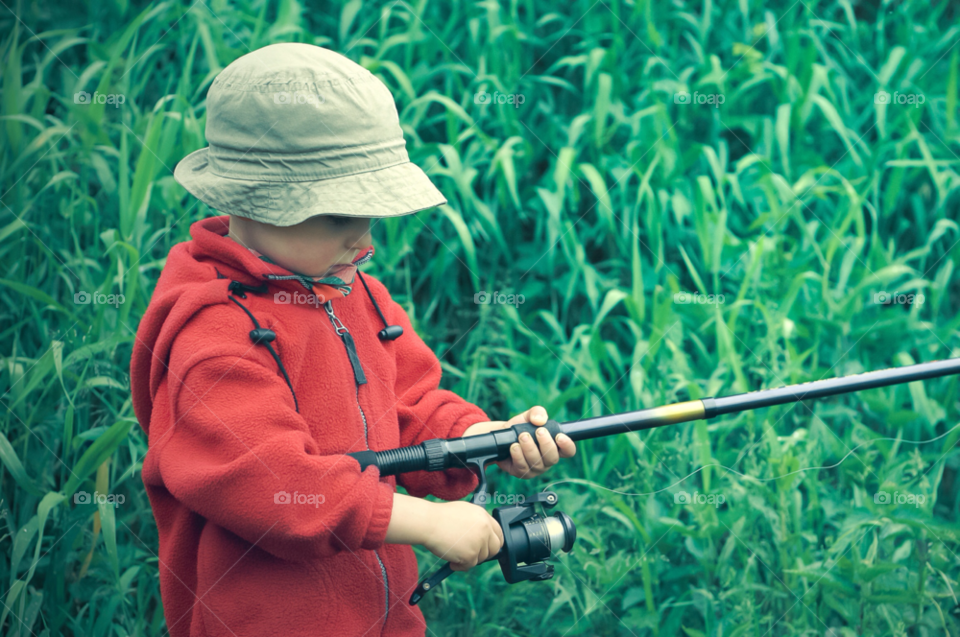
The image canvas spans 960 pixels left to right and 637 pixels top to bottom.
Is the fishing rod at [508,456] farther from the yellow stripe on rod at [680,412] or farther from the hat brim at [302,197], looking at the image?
the hat brim at [302,197]

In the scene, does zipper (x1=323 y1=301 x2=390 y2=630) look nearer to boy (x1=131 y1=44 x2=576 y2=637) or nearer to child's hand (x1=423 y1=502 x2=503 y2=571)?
boy (x1=131 y1=44 x2=576 y2=637)

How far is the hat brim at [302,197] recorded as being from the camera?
133cm

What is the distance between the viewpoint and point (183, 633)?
148cm

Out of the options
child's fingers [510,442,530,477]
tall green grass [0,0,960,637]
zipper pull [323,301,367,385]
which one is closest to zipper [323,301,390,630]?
zipper pull [323,301,367,385]

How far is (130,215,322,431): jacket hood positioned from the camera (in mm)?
1311

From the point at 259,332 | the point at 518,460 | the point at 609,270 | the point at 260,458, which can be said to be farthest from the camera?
the point at 609,270

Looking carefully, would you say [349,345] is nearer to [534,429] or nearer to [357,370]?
[357,370]

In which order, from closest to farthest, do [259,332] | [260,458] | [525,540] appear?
1. [260,458]
2. [259,332]
3. [525,540]

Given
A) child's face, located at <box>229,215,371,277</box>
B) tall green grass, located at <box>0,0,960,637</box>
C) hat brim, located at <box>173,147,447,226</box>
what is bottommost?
tall green grass, located at <box>0,0,960,637</box>

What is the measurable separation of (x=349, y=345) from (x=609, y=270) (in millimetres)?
1670

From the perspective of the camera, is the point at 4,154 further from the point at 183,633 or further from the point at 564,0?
the point at 564,0

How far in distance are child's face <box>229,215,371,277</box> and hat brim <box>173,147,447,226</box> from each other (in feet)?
0.17

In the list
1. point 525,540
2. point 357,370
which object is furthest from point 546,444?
point 357,370

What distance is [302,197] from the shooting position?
4.41ft
